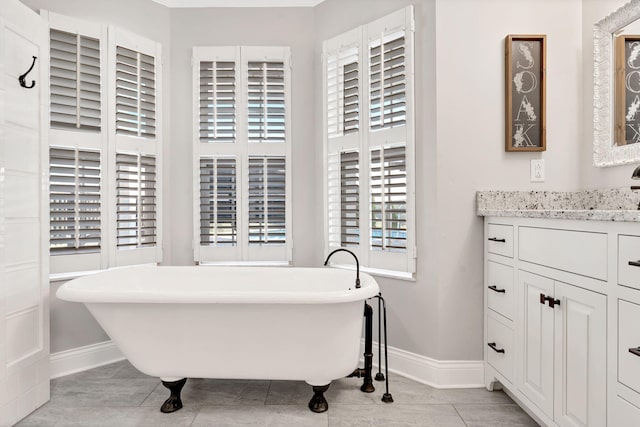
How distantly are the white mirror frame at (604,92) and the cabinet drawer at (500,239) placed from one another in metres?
0.66

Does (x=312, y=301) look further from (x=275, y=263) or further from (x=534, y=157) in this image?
(x=534, y=157)

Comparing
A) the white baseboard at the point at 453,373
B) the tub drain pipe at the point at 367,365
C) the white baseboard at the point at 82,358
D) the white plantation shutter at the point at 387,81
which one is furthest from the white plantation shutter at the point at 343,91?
Result: the white baseboard at the point at 82,358

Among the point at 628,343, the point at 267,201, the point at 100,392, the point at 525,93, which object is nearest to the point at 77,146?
the point at 267,201

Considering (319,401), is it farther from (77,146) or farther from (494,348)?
(77,146)

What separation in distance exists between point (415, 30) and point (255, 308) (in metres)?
1.93

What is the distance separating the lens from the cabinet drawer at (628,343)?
1.26 metres

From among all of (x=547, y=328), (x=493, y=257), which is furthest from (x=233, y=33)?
(x=547, y=328)

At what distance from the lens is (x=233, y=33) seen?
3.15 meters

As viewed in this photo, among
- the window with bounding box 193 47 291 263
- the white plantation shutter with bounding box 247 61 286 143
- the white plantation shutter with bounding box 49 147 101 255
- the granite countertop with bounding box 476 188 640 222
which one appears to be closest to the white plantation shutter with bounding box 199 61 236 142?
the window with bounding box 193 47 291 263

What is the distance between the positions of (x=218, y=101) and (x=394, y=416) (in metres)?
2.49

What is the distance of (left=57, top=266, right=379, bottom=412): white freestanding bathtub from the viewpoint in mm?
1900

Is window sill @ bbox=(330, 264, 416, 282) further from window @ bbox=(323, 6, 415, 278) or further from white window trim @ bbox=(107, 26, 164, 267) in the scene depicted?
white window trim @ bbox=(107, 26, 164, 267)

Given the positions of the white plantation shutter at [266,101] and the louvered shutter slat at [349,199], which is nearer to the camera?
the louvered shutter slat at [349,199]

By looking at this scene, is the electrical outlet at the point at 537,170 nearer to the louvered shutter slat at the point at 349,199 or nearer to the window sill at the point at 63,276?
the louvered shutter slat at the point at 349,199
